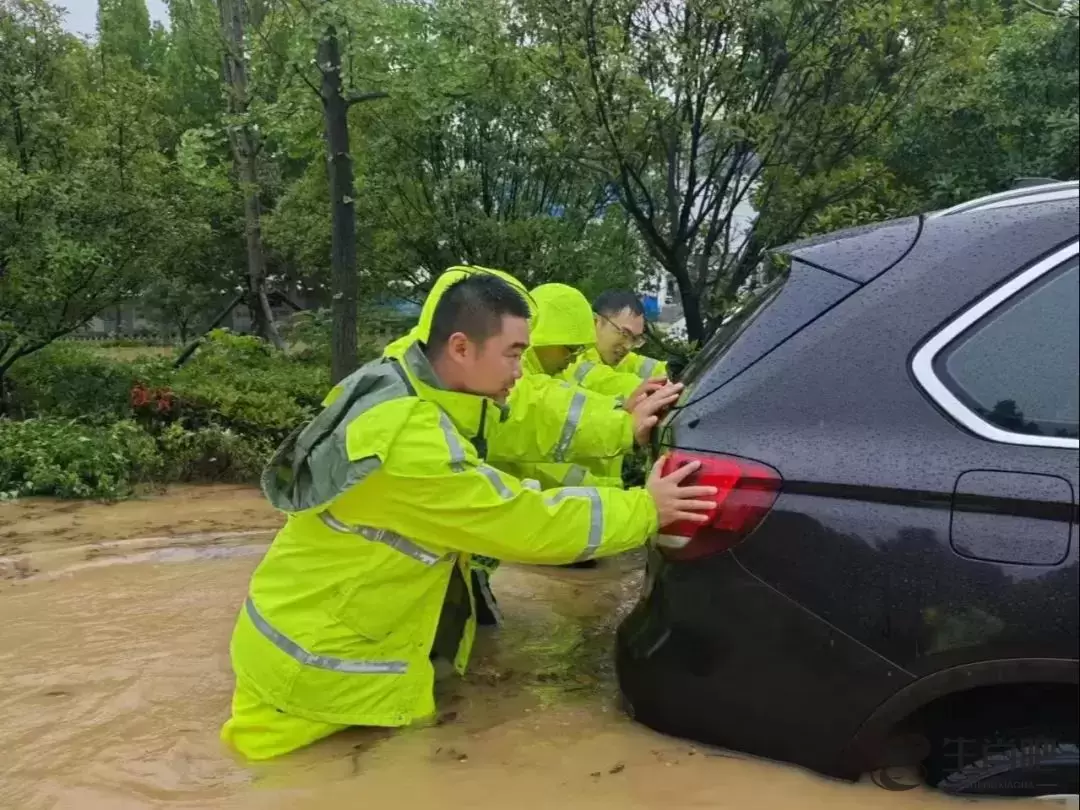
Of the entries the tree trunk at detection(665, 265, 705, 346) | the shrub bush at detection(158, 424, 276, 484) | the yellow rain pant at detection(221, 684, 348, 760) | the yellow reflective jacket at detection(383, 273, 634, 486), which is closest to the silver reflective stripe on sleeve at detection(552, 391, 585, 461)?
the yellow reflective jacket at detection(383, 273, 634, 486)

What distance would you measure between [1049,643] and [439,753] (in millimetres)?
1679

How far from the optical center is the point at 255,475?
8766 mm

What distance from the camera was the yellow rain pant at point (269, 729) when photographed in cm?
315

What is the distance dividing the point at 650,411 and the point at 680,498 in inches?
35.0

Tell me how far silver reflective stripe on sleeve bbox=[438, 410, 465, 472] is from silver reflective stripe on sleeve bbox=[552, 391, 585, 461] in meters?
0.89

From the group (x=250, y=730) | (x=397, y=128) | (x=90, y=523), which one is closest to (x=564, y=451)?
(x=250, y=730)

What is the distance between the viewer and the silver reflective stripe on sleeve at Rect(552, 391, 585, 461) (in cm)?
376

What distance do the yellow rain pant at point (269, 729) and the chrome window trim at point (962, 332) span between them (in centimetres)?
196

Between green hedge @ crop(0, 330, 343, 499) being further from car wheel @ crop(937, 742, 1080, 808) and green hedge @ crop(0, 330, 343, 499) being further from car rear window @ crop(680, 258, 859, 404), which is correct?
car wheel @ crop(937, 742, 1080, 808)

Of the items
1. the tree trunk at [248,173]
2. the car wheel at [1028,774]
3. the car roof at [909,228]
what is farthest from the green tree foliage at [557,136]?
the car wheel at [1028,774]

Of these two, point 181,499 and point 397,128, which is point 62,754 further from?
point 397,128

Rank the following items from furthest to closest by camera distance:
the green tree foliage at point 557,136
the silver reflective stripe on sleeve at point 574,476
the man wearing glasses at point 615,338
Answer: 1. the green tree foliage at point 557,136
2. the man wearing glasses at point 615,338
3. the silver reflective stripe on sleeve at point 574,476

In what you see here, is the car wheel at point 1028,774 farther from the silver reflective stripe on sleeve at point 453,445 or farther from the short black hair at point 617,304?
the short black hair at point 617,304

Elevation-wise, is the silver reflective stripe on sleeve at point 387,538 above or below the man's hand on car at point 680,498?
below
